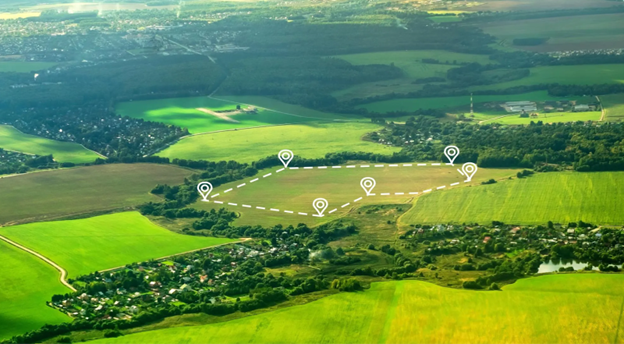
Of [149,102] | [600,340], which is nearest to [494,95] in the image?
[149,102]

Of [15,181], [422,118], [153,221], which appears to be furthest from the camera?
[422,118]

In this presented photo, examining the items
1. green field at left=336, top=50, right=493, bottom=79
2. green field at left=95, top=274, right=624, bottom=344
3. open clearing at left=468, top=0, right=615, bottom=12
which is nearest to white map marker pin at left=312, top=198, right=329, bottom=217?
green field at left=95, top=274, right=624, bottom=344

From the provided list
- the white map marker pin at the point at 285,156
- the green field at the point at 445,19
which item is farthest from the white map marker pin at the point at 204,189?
the green field at the point at 445,19

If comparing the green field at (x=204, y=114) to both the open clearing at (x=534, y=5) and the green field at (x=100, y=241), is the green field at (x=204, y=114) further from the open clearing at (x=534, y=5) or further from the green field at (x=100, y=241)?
the open clearing at (x=534, y=5)

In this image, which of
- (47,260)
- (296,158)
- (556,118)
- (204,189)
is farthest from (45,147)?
(556,118)

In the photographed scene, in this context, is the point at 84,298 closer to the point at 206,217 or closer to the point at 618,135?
the point at 206,217

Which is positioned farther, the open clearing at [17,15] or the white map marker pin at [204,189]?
the open clearing at [17,15]
